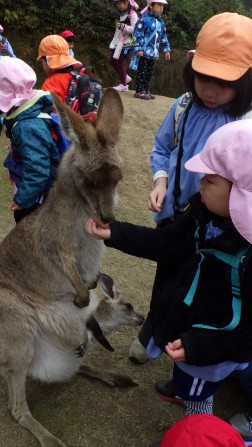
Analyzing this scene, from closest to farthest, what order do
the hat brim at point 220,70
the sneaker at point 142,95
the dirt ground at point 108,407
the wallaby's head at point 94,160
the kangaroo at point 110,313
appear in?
the hat brim at point 220,70 < the wallaby's head at point 94,160 < the dirt ground at point 108,407 < the kangaroo at point 110,313 < the sneaker at point 142,95

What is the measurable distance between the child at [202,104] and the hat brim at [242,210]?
0.63 meters

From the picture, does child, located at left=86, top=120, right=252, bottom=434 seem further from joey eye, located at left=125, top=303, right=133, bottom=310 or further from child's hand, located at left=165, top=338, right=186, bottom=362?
joey eye, located at left=125, top=303, right=133, bottom=310

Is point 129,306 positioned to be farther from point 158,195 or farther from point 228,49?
point 228,49

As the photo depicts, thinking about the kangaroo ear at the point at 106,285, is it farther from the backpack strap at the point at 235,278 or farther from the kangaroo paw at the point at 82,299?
the backpack strap at the point at 235,278

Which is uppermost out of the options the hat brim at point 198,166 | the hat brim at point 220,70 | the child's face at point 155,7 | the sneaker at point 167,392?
the hat brim at point 220,70

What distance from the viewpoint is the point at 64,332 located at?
2.26 metres

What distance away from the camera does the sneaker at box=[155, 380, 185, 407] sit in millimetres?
2379

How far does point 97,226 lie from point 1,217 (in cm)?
258

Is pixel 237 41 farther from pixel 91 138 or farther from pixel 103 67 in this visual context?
pixel 103 67

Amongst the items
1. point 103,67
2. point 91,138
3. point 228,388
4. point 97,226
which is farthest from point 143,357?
point 103,67

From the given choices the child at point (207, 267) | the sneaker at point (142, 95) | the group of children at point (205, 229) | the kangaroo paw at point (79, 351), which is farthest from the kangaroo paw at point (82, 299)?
the sneaker at point (142, 95)

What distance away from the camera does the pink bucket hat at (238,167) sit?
4.42 feet

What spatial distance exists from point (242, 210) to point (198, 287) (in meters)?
0.44

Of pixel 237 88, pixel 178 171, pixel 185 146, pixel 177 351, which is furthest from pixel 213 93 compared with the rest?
pixel 177 351
